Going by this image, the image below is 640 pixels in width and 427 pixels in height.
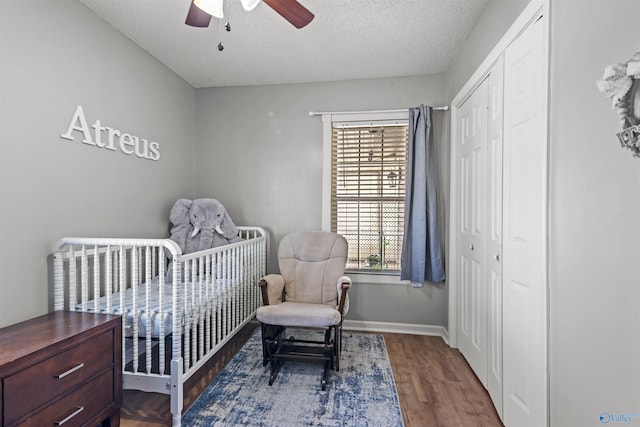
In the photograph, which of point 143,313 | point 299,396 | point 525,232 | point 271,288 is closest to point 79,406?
point 143,313

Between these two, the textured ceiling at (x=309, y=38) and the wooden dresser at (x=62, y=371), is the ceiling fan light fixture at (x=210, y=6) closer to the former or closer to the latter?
the textured ceiling at (x=309, y=38)

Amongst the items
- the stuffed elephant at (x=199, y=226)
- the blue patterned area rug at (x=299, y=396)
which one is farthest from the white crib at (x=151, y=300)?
the stuffed elephant at (x=199, y=226)

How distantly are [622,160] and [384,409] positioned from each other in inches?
65.5

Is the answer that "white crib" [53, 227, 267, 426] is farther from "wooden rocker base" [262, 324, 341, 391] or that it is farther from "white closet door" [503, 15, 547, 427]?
"white closet door" [503, 15, 547, 427]

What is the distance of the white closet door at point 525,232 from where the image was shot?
1.30 metres

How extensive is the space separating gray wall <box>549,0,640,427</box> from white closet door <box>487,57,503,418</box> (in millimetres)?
544

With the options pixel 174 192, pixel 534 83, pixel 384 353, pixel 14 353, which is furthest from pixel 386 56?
pixel 14 353

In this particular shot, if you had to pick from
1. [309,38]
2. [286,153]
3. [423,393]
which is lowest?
[423,393]

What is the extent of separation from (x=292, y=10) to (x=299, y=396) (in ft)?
7.09

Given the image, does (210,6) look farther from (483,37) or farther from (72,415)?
(72,415)

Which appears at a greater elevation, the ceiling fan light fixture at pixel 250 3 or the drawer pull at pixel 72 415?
the ceiling fan light fixture at pixel 250 3

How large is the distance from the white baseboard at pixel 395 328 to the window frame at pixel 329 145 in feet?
1.38

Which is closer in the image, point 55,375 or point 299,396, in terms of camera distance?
point 55,375

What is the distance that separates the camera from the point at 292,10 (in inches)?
57.3
